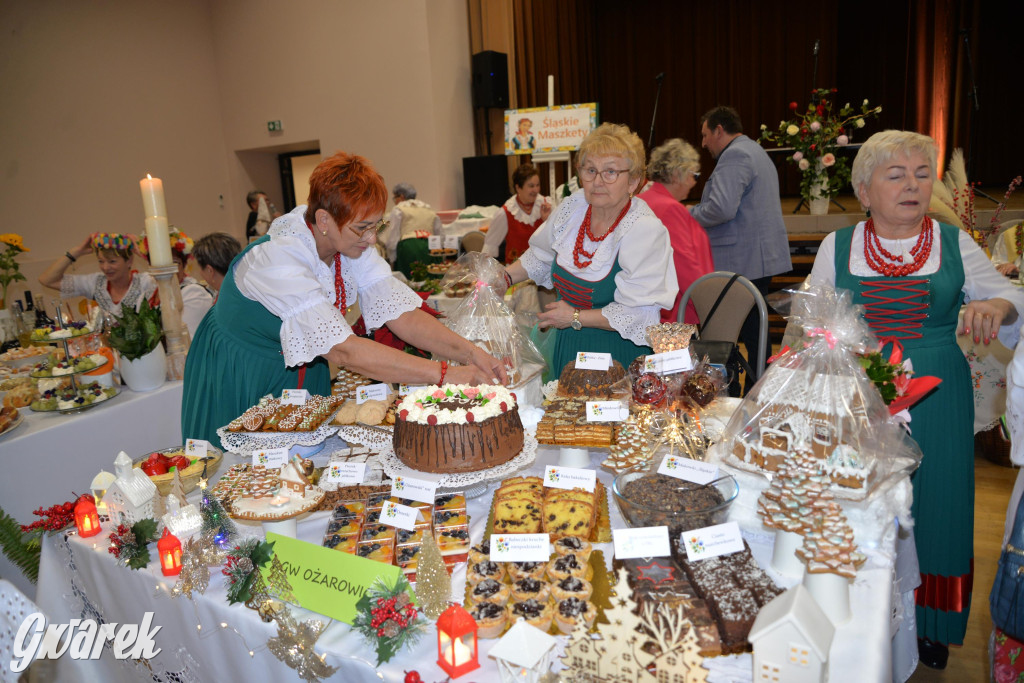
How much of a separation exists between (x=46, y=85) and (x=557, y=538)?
35.4 feet

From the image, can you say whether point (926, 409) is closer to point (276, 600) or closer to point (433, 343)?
point (433, 343)

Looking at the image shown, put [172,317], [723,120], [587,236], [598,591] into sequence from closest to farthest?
1. [598,591]
2. [587,236]
3. [172,317]
4. [723,120]

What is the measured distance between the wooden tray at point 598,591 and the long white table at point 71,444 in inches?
97.2

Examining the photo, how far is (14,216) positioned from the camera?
29.3ft

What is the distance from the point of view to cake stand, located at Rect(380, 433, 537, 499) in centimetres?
178

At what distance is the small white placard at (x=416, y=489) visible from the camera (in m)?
1.73

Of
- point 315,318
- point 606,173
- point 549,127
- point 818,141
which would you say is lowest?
point 315,318

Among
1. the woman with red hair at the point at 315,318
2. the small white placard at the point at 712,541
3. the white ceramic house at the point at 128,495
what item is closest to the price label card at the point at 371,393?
the woman with red hair at the point at 315,318

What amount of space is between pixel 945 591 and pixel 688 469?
1.48 metres

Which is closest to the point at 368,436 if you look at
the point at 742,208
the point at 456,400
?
the point at 456,400

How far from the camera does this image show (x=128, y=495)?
1.79 m

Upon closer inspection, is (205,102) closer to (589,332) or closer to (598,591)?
(589,332)

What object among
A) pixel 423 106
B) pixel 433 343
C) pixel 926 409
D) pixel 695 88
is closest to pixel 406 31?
pixel 423 106

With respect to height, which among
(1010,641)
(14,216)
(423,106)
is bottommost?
(1010,641)
